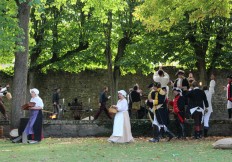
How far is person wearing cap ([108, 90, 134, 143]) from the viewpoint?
56.1 ft

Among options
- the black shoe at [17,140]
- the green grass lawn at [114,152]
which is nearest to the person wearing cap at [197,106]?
the green grass lawn at [114,152]

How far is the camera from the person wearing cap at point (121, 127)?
1709 cm

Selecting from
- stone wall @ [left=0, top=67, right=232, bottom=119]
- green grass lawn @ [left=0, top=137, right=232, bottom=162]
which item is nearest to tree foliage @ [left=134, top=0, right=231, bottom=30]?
green grass lawn @ [left=0, top=137, right=232, bottom=162]

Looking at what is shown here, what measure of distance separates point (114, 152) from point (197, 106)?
538 centimetres

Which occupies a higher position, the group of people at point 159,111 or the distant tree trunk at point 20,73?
the distant tree trunk at point 20,73

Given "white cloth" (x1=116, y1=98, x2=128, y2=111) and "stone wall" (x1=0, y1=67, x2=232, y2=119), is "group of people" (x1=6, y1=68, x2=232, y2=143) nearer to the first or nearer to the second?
"white cloth" (x1=116, y1=98, x2=128, y2=111)

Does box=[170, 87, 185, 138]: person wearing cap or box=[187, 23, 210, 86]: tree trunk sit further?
box=[187, 23, 210, 86]: tree trunk

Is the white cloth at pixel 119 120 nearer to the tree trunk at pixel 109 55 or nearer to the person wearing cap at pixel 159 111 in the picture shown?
the person wearing cap at pixel 159 111

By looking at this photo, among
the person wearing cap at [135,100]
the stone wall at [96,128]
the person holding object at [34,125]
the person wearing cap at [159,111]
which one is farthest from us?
the person wearing cap at [135,100]

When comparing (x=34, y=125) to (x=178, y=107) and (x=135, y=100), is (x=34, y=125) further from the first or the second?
(x=135, y=100)

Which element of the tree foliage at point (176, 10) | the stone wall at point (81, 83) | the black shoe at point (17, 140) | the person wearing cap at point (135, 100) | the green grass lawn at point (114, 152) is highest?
the tree foliage at point (176, 10)

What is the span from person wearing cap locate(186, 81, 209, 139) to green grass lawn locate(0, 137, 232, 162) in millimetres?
1113

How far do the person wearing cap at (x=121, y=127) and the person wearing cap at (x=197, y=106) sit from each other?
249 cm

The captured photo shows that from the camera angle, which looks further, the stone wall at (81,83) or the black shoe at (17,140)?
the stone wall at (81,83)
